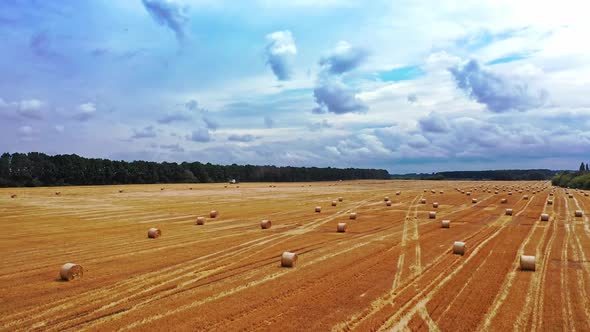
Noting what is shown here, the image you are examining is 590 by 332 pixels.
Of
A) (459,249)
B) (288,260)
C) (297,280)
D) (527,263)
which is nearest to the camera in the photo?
(297,280)

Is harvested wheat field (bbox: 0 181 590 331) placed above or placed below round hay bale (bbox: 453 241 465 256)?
below

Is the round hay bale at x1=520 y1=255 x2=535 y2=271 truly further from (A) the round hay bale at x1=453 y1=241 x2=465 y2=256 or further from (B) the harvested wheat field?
(A) the round hay bale at x1=453 y1=241 x2=465 y2=256

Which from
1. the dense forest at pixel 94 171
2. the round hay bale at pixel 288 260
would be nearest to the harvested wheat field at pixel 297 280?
the round hay bale at pixel 288 260

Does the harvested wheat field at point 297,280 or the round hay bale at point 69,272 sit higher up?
the round hay bale at point 69,272

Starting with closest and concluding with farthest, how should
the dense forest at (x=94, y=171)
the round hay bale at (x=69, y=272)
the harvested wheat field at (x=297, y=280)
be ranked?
the harvested wheat field at (x=297, y=280)
the round hay bale at (x=69, y=272)
the dense forest at (x=94, y=171)

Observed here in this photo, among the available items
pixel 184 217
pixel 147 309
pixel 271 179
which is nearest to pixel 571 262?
pixel 147 309

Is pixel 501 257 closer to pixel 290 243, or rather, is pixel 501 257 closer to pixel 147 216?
pixel 290 243

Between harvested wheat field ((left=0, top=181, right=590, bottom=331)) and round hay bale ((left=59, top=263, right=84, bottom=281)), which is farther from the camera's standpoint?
round hay bale ((left=59, top=263, right=84, bottom=281))

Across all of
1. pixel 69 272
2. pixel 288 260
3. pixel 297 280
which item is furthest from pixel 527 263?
pixel 69 272

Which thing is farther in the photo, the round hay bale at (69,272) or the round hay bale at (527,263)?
the round hay bale at (527,263)

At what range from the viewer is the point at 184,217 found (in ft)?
93.9

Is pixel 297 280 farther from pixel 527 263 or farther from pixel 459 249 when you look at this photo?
pixel 527 263

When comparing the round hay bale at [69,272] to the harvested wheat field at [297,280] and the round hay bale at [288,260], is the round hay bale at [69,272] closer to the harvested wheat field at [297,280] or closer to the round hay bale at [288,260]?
the harvested wheat field at [297,280]

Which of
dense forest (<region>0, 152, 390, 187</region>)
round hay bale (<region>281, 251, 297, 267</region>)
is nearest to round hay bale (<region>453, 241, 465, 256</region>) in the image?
round hay bale (<region>281, 251, 297, 267</region>)
